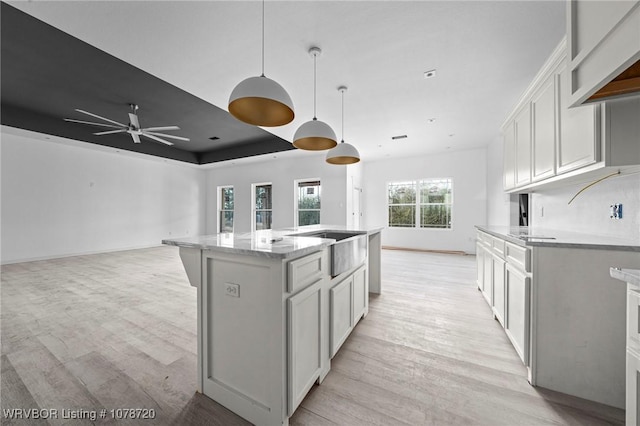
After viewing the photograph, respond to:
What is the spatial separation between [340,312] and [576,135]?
88.5 inches

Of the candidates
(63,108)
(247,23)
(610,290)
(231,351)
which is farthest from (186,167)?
(610,290)

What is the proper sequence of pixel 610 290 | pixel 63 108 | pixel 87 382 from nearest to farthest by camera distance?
pixel 610 290, pixel 87 382, pixel 63 108

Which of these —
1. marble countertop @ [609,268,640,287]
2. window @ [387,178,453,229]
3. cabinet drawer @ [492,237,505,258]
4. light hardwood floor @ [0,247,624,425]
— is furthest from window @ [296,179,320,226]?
marble countertop @ [609,268,640,287]

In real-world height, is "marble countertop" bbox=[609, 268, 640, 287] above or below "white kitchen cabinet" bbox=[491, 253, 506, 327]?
above

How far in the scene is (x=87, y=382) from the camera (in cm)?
164

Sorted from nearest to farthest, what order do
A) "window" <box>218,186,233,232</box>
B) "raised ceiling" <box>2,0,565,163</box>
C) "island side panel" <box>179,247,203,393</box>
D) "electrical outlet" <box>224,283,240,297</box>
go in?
"electrical outlet" <box>224,283,240,297</box>, "island side panel" <box>179,247,203,393</box>, "raised ceiling" <box>2,0,565,163</box>, "window" <box>218,186,233,232</box>

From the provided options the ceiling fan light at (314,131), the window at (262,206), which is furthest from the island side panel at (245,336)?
the window at (262,206)

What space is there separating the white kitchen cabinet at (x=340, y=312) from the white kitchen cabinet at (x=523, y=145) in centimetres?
243

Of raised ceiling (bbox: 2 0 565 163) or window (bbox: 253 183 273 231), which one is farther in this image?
window (bbox: 253 183 273 231)

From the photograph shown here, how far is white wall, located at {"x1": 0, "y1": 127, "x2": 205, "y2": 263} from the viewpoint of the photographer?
16.7ft

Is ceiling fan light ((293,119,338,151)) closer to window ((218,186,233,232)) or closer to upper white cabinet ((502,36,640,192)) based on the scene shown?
upper white cabinet ((502,36,640,192))

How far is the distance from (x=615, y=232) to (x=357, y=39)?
2.68m

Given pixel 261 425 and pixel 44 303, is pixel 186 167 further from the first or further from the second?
pixel 261 425

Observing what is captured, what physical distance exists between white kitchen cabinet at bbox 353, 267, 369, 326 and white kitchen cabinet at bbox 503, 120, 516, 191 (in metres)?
2.52
